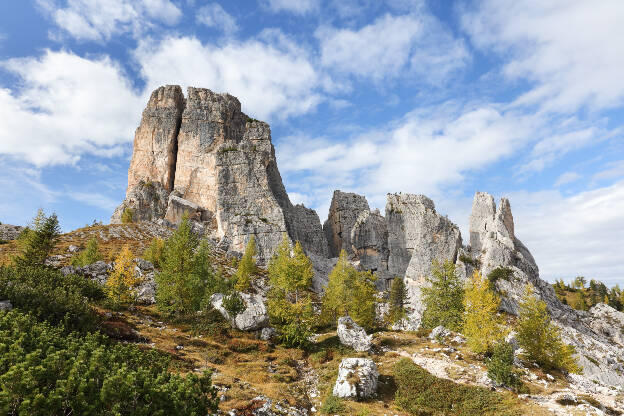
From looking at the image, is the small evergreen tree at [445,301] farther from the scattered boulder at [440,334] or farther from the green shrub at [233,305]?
the green shrub at [233,305]

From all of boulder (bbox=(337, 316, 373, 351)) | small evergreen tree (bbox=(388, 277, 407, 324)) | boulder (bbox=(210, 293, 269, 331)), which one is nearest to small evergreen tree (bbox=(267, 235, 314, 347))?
boulder (bbox=(210, 293, 269, 331))

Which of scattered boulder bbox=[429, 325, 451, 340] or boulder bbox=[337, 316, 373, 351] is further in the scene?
scattered boulder bbox=[429, 325, 451, 340]

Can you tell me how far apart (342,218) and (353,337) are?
3796 inches

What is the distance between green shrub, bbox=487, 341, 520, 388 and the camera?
25.6 m

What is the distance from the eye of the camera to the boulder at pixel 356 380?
79.8 ft

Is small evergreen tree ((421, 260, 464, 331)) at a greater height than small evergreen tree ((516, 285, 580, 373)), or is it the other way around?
small evergreen tree ((421, 260, 464, 331))

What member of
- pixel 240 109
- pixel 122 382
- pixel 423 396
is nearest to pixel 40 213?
pixel 122 382

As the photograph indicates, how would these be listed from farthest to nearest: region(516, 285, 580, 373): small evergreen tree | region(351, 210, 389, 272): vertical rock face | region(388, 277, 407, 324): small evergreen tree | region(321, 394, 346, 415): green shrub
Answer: region(351, 210, 389, 272): vertical rock face < region(388, 277, 407, 324): small evergreen tree < region(516, 285, 580, 373): small evergreen tree < region(321, 394, 346, 415): green shrub

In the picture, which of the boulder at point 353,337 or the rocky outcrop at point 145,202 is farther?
the rocky outcrop at point 145,202

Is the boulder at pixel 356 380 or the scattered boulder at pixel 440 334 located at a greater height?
the scattered boulder at pixel 440 334

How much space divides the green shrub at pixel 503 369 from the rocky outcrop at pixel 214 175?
7588 cm

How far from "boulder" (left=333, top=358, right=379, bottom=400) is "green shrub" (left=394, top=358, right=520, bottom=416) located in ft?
6.93

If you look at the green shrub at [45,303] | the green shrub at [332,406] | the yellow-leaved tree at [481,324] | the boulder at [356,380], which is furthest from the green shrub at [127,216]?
the yellow-leaved tree at [481,324]

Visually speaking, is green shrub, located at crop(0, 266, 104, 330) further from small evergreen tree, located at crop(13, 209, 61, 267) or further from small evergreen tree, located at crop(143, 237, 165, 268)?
small evergreen tree, located at crop(143, 237, 165, 268)
